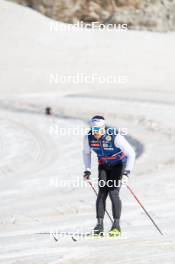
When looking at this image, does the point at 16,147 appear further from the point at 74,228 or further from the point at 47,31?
the point at 47,31

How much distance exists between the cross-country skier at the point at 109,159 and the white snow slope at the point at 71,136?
0.47 meters

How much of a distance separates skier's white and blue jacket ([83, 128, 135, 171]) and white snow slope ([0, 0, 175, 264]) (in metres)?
0.89

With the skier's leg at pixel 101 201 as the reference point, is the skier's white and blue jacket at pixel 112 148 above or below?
above

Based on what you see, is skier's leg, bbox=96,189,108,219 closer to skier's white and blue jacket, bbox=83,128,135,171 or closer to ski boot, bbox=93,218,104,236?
ski boot, bbox=93,218,104,236

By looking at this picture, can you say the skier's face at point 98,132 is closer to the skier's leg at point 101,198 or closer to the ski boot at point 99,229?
the skier's leg at point 101,198

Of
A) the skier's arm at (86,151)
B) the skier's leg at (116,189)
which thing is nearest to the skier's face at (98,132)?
the skier's arm at (86,151)

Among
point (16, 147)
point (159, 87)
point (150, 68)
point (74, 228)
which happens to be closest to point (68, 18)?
point (150, 68)

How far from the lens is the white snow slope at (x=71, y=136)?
22.3 feet

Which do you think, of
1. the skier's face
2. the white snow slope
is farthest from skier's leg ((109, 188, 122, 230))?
the skier's face

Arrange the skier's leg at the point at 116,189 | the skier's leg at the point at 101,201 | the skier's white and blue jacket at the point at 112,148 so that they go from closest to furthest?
the skier's white and blue jacket at the point at 112,148 → the skier's leg at the point at 116,189 → the skier's leg at the point at 101,201

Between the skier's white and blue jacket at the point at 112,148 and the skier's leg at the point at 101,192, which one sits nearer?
the skier's white and blue jacket at the point at 112,148

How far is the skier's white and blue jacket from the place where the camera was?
22.1 ft

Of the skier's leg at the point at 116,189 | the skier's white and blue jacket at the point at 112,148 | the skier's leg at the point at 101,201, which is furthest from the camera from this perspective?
the skier's leg at the point at 101,201

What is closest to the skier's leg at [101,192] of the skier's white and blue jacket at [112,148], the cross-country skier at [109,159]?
the cross-country skier at [109,159]
